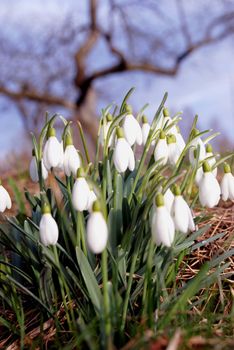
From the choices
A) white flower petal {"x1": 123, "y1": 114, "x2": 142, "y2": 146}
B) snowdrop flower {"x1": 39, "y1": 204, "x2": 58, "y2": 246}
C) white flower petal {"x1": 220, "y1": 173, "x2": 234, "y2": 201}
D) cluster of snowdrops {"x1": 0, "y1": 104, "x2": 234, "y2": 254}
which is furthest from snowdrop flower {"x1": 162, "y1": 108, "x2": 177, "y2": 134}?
snowdrop flower {"x1": 39, "y1": 204, "x2": 58, "y2": 246}

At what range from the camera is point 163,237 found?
48.4 inches

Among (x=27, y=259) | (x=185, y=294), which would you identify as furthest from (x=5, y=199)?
(x=185, y=294)

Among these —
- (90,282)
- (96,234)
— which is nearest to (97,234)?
(96,234)

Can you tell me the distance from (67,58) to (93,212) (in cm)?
1402

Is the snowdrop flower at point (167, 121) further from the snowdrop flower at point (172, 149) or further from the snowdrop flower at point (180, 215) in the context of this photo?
the snowdrop flower at point (180, 215)

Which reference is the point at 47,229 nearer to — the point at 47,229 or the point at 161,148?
the point at 47,229

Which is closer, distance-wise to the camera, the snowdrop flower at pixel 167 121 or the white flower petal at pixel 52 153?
the white flower petal at pixel 52 153

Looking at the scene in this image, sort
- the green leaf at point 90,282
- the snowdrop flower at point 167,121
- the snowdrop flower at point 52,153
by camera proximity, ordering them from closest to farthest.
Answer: the green leaf at point 90,282 → the snowdrop flower at point 52,153 → the snowdrop flower at point 167,121

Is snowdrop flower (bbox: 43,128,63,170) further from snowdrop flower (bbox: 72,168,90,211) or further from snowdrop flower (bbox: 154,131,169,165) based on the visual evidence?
snowdrop flower (bbox: 154,131,169,165)

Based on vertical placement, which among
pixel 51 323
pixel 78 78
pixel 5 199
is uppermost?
pixel 78 78

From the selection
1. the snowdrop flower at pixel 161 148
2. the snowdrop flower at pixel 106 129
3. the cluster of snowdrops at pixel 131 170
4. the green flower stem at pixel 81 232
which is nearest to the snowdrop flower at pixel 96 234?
the cluster of snowdrops at pixel 131 170

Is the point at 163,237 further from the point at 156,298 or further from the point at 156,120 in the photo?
the point at 156,120

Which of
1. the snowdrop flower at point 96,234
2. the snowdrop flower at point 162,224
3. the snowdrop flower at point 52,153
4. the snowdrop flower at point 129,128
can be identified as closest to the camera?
the snowdrop flower at point 96,234

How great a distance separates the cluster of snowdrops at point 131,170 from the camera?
1228 mm
